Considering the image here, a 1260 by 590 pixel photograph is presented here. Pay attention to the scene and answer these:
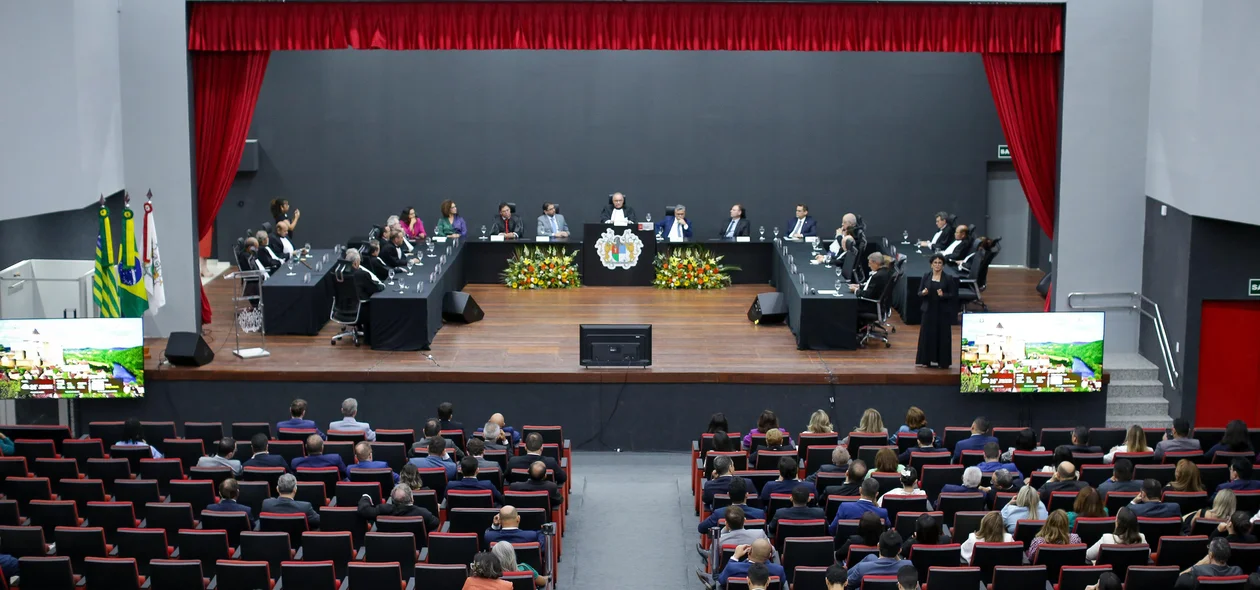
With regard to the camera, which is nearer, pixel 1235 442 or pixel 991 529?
pixel 991 529

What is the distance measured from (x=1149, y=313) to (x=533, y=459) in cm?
821

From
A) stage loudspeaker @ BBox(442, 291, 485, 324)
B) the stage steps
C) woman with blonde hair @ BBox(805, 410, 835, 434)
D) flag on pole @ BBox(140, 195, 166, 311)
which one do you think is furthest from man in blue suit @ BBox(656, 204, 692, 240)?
woman with blonde hair @ BBox(805, 410, 835, 434)

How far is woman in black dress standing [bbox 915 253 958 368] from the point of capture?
14570 millimetres

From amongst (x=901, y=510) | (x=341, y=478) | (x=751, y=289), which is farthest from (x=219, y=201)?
(x=901, y=510)

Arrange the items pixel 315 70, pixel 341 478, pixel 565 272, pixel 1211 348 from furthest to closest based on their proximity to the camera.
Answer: pixel 315 70, pixel 565 272, pixel 1211 348, pixel 341 478

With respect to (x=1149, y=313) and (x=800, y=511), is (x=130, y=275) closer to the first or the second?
(x=800, y=511)

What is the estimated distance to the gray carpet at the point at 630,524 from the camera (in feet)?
35.7

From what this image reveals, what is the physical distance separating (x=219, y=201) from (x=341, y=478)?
624 centimetres

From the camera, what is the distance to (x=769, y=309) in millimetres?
17344

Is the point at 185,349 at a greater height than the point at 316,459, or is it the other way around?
the point at 185,349

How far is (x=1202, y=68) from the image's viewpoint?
13.9 metres

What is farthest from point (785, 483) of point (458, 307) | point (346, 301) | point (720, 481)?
point (458, 307)

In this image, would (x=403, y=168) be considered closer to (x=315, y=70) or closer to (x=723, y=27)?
(x=315, y=70)

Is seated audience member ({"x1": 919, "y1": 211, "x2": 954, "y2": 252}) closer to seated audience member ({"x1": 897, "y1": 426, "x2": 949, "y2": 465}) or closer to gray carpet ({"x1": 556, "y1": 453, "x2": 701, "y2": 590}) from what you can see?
gray carpet ({"x1": 556, "y1": 453, "x2": 701, "y2": 590})
